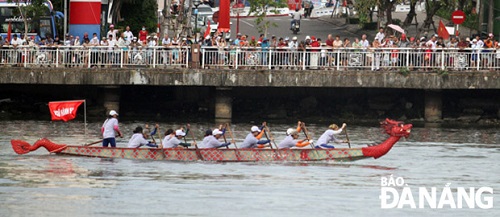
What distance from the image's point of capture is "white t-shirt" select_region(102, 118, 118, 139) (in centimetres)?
3778

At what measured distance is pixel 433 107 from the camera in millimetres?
49688

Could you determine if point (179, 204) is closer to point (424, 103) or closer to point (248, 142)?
point (248, 142)

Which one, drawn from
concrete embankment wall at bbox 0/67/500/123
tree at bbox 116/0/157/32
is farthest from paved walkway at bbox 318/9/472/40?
concrete embankment wall at bbox 0/67/500/123

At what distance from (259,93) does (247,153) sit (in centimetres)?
1610

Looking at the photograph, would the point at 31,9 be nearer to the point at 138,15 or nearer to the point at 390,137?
the point at 138,15

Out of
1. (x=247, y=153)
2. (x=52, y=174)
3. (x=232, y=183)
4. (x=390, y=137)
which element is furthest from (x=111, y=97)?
(x=232, y=183)

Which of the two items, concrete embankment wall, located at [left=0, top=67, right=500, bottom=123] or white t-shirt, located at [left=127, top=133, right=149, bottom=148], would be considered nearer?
white t-shirt, located at [left=127, top=133, right=149, bottom=148]

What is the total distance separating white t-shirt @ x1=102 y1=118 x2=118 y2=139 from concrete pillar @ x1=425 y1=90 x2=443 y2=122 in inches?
602

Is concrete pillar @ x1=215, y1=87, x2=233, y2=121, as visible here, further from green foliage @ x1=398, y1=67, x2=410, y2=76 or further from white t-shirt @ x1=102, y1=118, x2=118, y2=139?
white t-shirt @ x1=102, y1=118, x2=118, y2=139

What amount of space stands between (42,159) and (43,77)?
1191 centimetres

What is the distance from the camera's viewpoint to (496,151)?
41.1m

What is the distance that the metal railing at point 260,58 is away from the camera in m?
48.2

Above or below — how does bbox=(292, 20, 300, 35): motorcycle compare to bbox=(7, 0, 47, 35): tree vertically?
below

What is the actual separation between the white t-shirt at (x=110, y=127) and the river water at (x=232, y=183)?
122 centimetres
